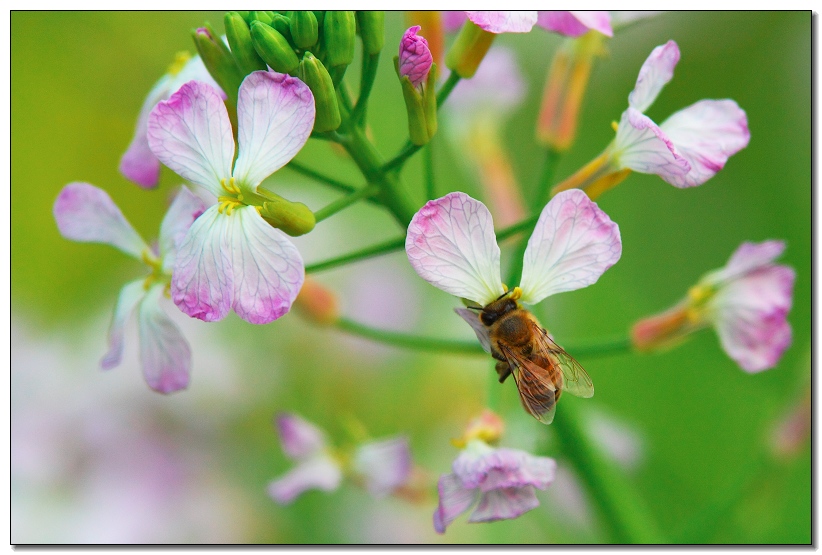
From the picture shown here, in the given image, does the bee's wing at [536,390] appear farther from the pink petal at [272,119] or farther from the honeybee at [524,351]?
the pink petal at [272,119]

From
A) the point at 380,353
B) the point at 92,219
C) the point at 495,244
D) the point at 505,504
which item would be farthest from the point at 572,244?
the point at 380,353

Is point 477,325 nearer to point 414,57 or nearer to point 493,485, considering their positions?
point 493,485

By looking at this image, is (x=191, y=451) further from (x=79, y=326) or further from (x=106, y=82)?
(x=106, y=82)

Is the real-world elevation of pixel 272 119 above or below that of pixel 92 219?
above

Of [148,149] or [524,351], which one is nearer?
[524,351]

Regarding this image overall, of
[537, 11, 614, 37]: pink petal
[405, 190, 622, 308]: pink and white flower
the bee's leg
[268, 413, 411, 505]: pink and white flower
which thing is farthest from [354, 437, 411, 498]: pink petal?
[537, 11, 614, 37]: pink petal

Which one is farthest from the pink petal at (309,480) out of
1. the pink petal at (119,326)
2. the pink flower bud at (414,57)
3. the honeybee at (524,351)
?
the pink flower bud at (414,57)

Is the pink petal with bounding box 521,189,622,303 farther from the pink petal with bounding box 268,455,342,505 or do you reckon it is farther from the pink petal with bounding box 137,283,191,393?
the pink petal with bounding box 268,455,342,505

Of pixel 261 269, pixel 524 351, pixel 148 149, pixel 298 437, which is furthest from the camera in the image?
pixel 298 437

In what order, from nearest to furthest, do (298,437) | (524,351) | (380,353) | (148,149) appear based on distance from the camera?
(524,351) → (148,149) → (298,437) → (380,353)
